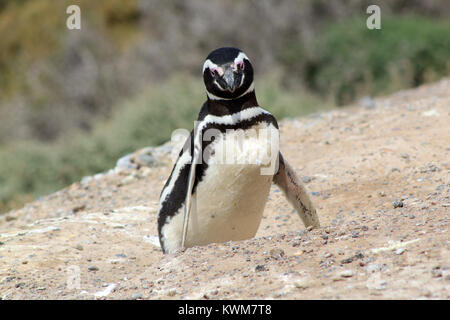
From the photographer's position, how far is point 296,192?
449 centimetres

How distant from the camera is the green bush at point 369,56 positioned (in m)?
12.1

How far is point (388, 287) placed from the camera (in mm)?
2809

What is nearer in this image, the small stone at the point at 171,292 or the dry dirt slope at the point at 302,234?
the dry dirt slope at the point at 302,234

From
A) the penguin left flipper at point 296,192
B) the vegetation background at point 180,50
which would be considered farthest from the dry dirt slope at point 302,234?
the vegetation background at point 180,50

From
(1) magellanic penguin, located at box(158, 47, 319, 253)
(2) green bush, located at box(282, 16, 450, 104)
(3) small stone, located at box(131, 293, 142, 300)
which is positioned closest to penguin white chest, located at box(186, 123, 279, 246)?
(1) magellanic penguin, located at box(158, 47, 319, 253)

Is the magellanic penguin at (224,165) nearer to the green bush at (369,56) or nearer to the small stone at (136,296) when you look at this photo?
the small stone at (136,296)

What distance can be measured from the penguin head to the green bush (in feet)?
24.9

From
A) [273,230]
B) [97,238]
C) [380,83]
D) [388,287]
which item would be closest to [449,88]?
[380,83]

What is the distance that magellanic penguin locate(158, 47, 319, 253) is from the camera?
4.03 metres

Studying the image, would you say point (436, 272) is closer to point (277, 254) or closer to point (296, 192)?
point (277, 254)

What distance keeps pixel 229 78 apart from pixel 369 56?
9172 mm

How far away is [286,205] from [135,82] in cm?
891

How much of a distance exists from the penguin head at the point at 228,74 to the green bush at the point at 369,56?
7583 millimetres

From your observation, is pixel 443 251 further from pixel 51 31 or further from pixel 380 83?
pixel 51 31
